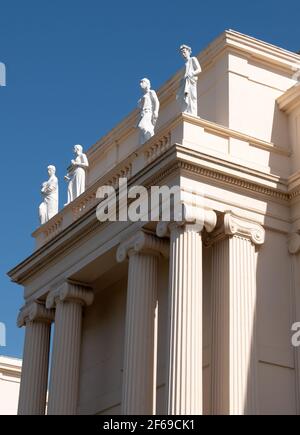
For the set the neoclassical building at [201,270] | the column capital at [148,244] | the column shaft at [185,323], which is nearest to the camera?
the column shaft at [185,323]

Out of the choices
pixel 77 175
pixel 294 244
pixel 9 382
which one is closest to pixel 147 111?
pixel 77 175

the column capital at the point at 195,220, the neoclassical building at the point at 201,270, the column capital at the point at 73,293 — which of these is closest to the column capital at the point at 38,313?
the neoclassical building at the point at 201,270

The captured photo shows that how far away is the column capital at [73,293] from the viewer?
31.0 meters

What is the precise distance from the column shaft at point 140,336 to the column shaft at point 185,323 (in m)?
1.71

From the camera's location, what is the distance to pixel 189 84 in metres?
28.0

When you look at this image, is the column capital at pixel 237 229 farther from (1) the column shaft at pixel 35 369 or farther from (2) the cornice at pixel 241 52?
(1) the column shaft at pixel 35 369

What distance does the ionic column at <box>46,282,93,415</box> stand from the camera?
1192 inches

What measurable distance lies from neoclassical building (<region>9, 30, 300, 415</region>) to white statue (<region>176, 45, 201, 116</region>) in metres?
0.60

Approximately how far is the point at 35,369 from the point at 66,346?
2.11 m

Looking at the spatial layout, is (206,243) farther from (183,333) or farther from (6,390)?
(6,390)

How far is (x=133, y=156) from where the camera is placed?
1149 inches

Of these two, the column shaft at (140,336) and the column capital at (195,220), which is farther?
the column shaft at (140,336)

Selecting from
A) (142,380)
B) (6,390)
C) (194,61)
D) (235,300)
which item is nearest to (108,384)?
(142,380)
